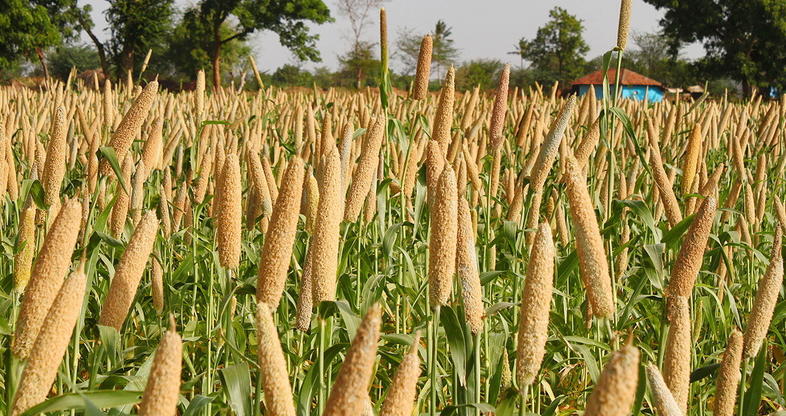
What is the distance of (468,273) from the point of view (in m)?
1.35

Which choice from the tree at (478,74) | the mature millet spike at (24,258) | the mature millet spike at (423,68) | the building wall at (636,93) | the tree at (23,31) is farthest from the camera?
the tree at (478,74)

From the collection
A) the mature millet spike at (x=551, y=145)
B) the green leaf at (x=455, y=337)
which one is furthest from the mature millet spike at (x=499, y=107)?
the green leaf at (x=455, y=337)

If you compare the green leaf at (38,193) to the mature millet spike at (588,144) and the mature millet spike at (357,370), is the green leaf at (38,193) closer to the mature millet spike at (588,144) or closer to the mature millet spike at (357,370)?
the mature millet spike at (588,144)

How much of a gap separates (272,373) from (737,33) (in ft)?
176

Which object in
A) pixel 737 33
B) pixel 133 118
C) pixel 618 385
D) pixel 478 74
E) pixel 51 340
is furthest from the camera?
pixel 478 74

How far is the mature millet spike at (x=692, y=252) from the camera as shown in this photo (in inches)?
56.4

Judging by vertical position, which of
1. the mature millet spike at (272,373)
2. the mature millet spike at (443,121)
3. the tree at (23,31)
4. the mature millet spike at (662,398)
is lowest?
the mature millet spike at (662,398)

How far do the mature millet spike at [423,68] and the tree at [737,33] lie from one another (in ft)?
163

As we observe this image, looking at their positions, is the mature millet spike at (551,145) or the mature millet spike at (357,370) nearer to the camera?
the mature millet spike at (357,370)

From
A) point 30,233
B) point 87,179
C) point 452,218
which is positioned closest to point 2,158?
point 87,179

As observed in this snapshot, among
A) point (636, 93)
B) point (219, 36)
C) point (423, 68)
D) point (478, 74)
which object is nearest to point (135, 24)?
point (219, 36)

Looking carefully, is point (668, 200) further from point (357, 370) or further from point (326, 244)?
point (357, 370)

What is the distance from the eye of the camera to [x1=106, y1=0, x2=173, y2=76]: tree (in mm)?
49250

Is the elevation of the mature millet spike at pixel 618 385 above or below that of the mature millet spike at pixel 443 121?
below
